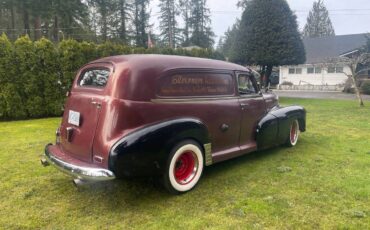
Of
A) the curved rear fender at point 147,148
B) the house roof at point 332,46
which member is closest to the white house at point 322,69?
the house roof at point 332,46

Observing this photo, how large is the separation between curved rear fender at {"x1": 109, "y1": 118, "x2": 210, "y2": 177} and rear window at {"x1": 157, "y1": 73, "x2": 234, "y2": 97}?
16.2 inches

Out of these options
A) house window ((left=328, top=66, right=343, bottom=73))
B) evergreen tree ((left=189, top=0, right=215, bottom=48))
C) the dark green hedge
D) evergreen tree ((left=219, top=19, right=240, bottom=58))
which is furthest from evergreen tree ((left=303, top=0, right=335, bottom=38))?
the dark green hedge

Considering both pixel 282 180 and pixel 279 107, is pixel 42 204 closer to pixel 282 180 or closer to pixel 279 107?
pixel 282 180

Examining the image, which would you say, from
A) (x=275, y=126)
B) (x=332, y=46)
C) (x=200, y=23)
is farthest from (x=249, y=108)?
(x=200, y=23)

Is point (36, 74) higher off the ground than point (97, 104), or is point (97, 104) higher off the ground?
point (36, 74)

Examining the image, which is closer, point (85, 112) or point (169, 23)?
point (85, 112)

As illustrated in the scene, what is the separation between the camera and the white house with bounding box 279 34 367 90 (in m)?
28.5

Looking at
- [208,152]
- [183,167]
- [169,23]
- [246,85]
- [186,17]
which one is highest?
[186,17]

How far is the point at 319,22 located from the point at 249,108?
62822 millimetres

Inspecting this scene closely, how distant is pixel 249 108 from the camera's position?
16.3 ft

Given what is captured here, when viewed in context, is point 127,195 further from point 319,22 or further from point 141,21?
point 319,22

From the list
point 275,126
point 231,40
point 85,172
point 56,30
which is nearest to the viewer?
point 85,172

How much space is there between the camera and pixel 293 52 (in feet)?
58.5

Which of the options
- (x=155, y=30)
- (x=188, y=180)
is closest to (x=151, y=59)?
(x=188, y=180)
